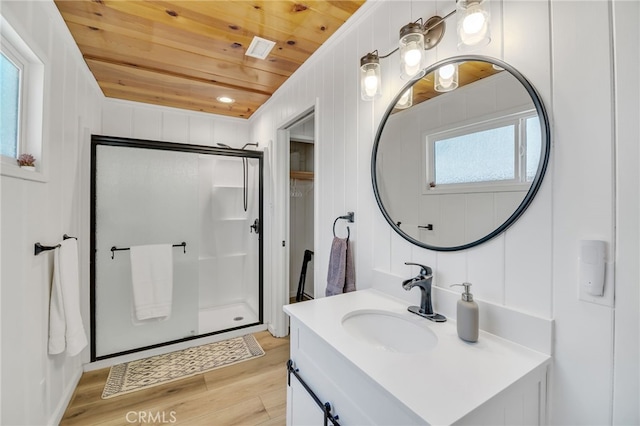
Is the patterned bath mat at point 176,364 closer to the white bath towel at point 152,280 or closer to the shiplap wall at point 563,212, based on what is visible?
the white bath towel at point 152,280

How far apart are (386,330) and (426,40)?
49.6 inches

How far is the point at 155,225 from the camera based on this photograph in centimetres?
239

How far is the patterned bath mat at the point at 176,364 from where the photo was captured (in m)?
2.00

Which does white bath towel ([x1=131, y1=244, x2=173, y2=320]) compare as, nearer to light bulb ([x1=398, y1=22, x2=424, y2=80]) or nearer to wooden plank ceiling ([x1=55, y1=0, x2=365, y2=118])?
wooden plank ceiling ([x1=55, y1=0, x2=365, y2=118])

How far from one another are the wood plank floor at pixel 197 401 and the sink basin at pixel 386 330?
97cm

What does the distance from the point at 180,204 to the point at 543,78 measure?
258 centimetres

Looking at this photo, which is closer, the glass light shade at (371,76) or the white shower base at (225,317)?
the glass light shade at (371,76)

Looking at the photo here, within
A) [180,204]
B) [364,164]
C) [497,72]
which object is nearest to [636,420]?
[497,72]

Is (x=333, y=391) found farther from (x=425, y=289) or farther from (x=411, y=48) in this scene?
(x=411, y=48)

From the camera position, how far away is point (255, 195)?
297 centimetres

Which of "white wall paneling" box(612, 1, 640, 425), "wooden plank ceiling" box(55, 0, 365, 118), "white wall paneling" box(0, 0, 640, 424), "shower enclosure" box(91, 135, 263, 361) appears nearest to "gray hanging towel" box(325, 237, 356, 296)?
"white wall paneling" box(0, 0, 640, 424)
